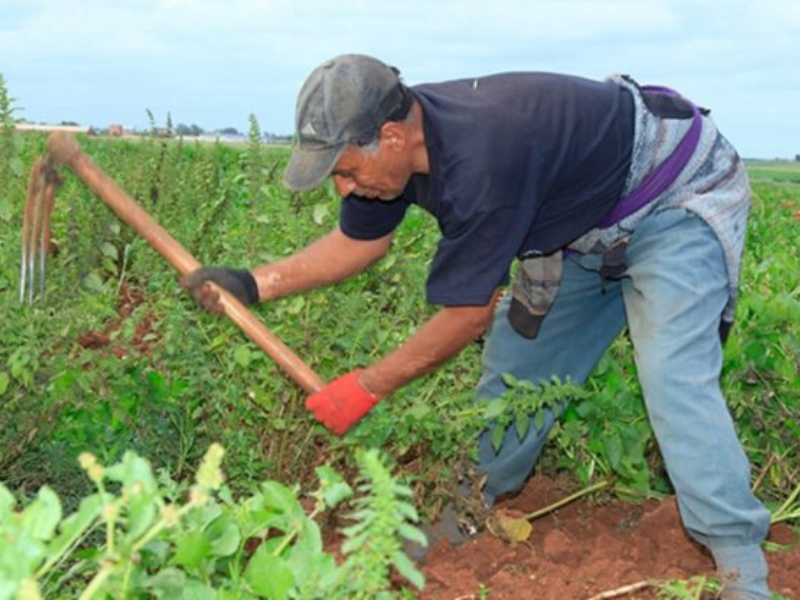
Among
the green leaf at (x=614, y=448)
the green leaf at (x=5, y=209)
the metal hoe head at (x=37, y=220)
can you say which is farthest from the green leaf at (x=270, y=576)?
the green leaf at (x=5, y=209)

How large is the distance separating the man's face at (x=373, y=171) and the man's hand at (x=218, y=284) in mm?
516

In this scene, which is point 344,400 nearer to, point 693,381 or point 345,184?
point 345,184

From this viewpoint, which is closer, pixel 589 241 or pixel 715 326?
pixel 715 326

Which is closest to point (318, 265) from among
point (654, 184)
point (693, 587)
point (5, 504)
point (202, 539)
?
point (654, 184)

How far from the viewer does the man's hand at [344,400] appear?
329cm

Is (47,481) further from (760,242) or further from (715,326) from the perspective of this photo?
(760,242)

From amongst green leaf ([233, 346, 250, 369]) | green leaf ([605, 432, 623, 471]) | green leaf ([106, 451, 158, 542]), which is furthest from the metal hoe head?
green leaf ([106, 451, 158, 542])

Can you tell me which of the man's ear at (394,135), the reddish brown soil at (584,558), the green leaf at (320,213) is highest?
the man's ear at (394,135)

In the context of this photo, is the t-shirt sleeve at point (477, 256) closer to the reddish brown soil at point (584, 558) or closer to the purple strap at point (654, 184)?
the purple strap at point (654, 184)

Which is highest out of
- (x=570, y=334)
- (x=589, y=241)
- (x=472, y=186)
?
(x=472, y=186)

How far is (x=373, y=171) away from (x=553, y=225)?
1.90 ft

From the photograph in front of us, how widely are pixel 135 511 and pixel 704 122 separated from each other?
2365 millimetres

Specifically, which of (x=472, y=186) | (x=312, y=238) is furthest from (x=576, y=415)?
(x=472, y=186)

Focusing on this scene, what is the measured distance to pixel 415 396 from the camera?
3.84 meters
